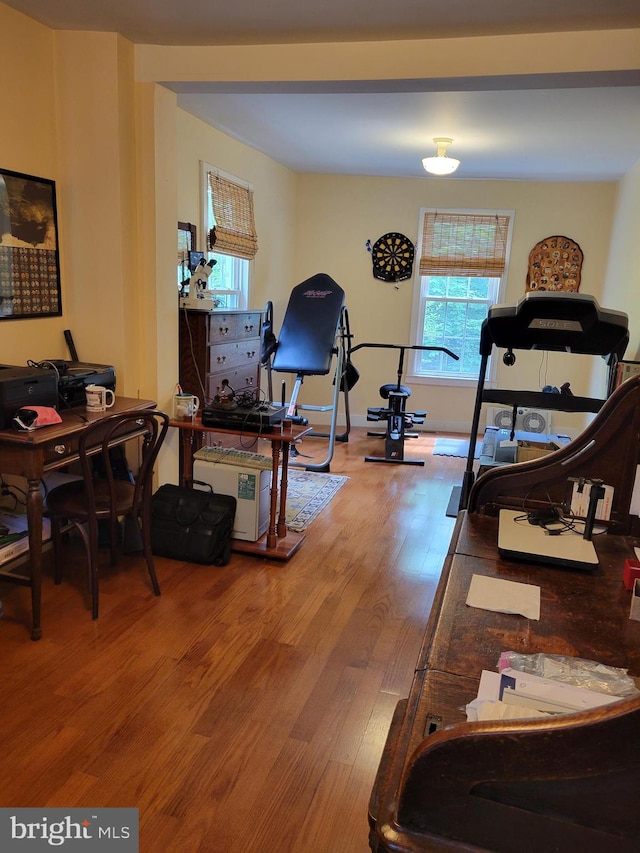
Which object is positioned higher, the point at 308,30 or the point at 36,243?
the point at 308,30

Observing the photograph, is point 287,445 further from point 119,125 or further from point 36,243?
point 119,125

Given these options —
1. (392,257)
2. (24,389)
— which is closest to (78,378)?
(24,389)

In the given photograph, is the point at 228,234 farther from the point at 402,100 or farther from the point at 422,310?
the point at 422,310

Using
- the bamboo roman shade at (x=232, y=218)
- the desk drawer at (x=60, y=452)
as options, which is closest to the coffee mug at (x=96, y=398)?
the desk drawer at (x=60, y=452)

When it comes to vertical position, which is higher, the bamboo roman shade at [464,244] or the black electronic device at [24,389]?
the bamboo roman shade at [464,244]

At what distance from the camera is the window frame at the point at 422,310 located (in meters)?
6.11

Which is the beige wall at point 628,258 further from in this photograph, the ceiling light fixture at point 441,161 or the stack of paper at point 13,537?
the stack of paper at point 13,537

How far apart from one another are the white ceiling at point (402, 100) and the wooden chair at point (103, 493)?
68.1 inches

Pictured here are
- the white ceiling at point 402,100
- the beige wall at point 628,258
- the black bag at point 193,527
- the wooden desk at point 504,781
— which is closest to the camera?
the wooden desk at point 504,781

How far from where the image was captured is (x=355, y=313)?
6.51 meters

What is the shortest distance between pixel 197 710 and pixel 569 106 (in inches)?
145

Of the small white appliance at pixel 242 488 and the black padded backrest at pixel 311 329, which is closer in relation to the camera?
the small white appliance at pixel 242 488

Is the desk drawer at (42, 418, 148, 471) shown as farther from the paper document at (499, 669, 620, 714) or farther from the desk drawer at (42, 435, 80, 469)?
the paper document at (499, 669, 620, 714)

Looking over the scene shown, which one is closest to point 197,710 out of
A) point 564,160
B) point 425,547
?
point 425,547
